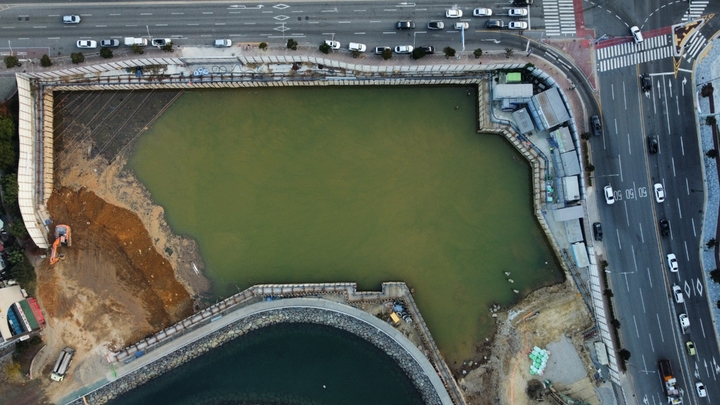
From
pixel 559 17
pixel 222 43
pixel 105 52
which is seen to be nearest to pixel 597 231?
pixel 559 17

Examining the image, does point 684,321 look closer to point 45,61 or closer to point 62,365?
point 62,365

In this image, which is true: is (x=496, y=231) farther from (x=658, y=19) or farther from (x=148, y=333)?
(x=148, y=333)

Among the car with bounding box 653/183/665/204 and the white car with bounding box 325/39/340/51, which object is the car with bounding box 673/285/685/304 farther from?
the white car with bounding box 325/39/340/51

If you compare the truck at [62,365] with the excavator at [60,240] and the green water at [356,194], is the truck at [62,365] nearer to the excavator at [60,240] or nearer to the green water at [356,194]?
the excavator at [60,240]

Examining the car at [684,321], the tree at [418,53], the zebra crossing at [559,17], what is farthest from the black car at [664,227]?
the tree at [418,53]

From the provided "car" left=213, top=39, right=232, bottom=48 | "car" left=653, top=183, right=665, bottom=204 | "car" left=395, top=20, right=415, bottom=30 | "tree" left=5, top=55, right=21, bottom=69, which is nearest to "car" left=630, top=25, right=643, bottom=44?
"car" left=653, top=183, right=665, bottom=204

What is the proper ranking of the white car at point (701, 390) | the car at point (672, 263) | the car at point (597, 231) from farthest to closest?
the car at point (597, 231)
the car at point (672, 263)
the white car at point (701, 390)
